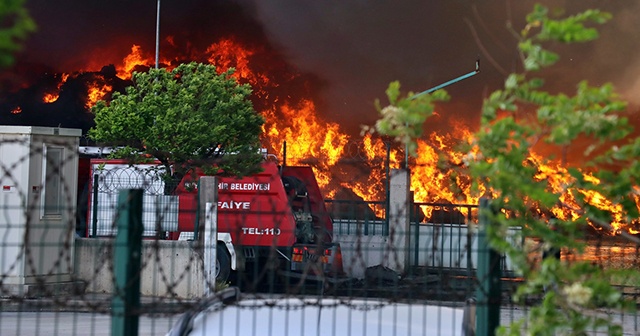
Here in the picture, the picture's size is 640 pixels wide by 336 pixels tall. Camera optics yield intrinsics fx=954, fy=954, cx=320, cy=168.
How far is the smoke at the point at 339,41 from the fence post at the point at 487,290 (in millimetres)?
38013

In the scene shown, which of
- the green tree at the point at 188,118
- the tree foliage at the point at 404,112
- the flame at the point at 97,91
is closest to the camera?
the tree foliage at the point at 404,112

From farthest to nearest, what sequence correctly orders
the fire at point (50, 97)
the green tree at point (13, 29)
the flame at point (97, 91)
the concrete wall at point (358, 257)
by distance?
the flame at point (97, 91), the fire at point (50, 97), the concrete wall at point (358, 257), the green tree at point (13, 29)

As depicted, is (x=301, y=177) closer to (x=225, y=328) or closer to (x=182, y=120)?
(x=182, y=120)

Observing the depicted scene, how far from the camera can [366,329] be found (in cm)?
497

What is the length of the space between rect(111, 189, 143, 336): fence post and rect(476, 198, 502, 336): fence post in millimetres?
1640

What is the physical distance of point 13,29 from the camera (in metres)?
3.21

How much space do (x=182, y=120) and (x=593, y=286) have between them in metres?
18.3

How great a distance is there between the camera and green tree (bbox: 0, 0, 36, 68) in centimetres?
320

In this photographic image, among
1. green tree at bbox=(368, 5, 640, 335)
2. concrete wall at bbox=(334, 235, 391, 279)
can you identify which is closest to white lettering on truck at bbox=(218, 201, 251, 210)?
concrete wall at bbox=(334, 235, 391, 279)

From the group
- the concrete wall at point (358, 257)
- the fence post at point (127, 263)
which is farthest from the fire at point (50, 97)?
the fence post at point (127, 263)

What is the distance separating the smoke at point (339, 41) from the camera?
4356 centimetres

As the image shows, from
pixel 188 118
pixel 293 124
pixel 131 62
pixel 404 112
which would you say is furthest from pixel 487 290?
pixel 293 124

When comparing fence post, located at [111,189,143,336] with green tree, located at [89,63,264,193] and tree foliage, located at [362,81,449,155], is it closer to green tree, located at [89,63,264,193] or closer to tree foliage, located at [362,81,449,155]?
tree foliage, located at [362,81,449,155]

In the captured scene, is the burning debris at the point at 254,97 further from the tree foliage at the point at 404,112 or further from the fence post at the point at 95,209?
the tree foliage at the point at 404,112
